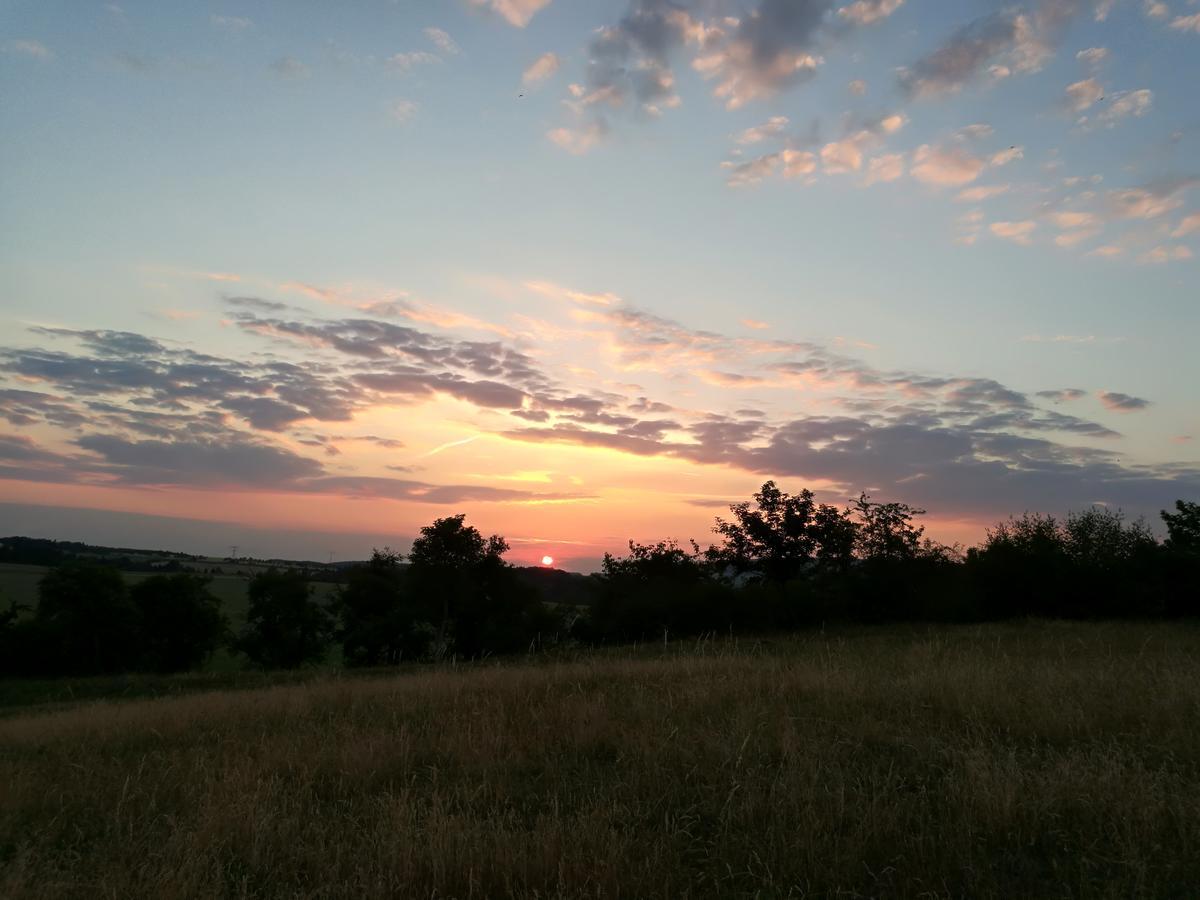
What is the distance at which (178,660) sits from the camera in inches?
2103

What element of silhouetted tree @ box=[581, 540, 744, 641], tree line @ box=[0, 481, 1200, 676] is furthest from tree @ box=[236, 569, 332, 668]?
silhouetted tree @ box=[581, 540, 744, 641]

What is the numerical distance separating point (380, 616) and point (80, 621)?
19343mm

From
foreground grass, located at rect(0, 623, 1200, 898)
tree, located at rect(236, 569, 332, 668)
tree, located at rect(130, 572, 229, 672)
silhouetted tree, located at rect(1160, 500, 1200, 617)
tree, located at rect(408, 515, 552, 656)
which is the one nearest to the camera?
foreground grass, located at rect(0, 623, 1200, 898)

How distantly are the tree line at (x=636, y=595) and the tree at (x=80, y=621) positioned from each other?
0.10m

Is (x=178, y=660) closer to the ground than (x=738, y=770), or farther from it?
closer to the ground

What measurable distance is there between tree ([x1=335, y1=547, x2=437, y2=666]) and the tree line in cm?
14

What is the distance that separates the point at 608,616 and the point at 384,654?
15469 mm

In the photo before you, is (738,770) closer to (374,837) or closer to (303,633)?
(374,837)

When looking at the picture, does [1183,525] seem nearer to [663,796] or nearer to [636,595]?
[636,595]

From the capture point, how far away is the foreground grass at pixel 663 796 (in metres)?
3.81

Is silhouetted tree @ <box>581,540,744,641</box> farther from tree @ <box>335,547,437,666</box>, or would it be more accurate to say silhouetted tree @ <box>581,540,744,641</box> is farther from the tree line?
tree @ <box>335,547,437,666</box>

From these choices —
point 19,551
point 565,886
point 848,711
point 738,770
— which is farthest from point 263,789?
point 19,551

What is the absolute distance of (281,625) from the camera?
171 feet

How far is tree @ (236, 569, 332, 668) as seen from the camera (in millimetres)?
51875
